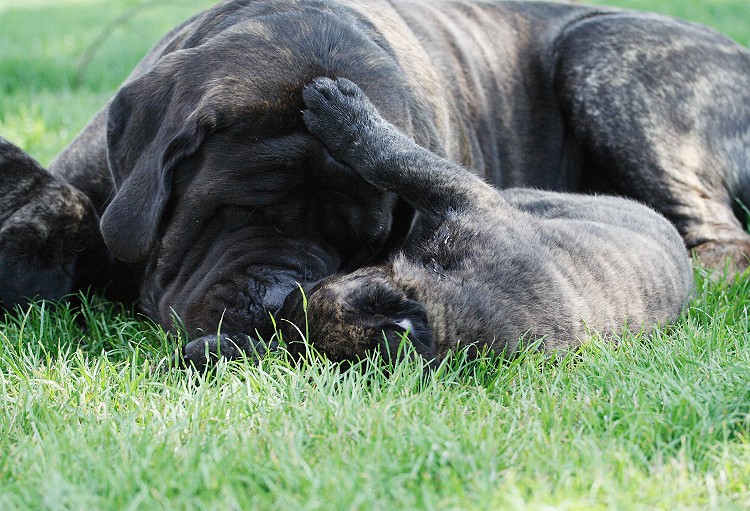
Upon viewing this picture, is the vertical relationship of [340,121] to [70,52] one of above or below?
above

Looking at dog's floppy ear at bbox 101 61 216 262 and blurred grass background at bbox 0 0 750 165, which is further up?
dog's floppy ear at bbox 101 61 216 262

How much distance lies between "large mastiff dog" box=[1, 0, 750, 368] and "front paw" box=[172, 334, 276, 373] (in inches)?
0.7

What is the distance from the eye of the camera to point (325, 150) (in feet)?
10.3

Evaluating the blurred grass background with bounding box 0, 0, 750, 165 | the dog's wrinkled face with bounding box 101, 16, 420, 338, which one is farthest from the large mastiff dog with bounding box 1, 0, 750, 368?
the blurred grass background with bounding box 0, 0, 750, 165

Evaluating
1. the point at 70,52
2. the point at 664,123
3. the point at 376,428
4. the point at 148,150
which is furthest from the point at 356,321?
the point at 70,52

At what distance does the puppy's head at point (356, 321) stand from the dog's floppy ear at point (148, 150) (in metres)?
0.60

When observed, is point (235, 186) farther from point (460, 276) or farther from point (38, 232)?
point (38, 232)

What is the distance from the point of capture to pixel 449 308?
2.87 metres

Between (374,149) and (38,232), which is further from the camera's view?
(38,232)

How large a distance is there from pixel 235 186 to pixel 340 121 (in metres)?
0.40

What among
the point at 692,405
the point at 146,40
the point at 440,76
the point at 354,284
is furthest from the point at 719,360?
the point at 146,40

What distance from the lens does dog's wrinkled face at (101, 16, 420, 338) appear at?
3.04 metres

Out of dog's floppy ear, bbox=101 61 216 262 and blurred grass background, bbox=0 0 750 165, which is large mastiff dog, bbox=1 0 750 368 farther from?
blurred grass background, bbox=0 0 750 165

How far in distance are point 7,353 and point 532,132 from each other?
113 inches
